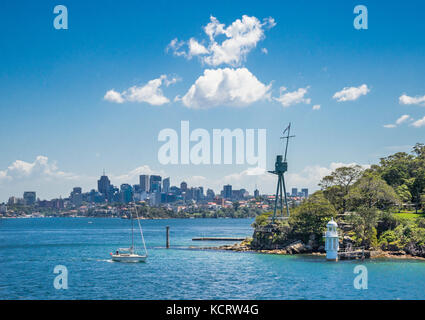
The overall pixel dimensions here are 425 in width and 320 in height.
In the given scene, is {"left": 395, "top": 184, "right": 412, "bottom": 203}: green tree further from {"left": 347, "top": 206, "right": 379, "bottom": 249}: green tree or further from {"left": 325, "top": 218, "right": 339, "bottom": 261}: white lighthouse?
{"left": 325, "top": 218, "right": 339, "bottom": 261}: white lighthouse

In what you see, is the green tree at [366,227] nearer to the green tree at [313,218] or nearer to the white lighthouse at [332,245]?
the green tree at [313,218]

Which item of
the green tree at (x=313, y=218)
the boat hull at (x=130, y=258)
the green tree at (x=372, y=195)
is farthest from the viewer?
the green tree at (x=372, y=195)

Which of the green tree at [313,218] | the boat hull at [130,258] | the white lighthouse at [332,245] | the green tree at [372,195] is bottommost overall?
the boat hull at [130,258]

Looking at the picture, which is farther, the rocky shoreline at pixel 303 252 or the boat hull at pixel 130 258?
the boat hull at pixel 130 258

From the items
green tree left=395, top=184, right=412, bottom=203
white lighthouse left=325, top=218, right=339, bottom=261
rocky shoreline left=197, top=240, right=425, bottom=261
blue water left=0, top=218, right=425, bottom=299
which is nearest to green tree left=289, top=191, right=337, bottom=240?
rocky shoreline left=197, top=240, right=425, bottom=261

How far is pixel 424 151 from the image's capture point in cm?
12450

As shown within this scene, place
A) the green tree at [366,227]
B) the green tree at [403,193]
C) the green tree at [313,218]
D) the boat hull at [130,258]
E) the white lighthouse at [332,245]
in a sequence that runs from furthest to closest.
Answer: the green tree at [403,193] → the green tree at [313,218] → the green tree at [366,227] → the boat hull at [130,258] → the white lighthouse at [332,245]

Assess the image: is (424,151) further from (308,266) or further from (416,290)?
(416,290)

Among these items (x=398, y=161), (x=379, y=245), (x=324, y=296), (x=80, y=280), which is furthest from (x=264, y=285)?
(x=398, y=161)

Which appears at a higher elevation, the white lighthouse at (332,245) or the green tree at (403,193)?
the green tree at (403,193)

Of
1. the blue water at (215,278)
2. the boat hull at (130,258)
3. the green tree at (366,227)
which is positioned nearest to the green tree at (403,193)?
the green tree at (366,227)

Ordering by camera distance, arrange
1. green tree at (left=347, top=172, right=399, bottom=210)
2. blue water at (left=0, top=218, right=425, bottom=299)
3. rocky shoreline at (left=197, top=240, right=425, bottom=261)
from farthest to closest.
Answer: green tree at (left=347, top=172, right=399, bottom=210), rocky shoreline at (left=197, top=240, right=425, bottom=261), blue water at (left=0, top=218, right=425, bottom=299)

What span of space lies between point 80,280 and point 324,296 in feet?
94.6
